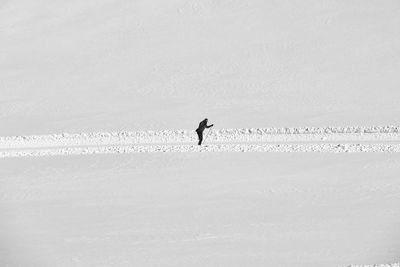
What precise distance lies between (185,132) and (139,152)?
2.72 meters

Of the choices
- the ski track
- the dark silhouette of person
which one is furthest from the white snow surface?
the dark silhouette of person

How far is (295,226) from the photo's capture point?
1972 centimetres

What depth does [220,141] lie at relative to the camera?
28547 mm

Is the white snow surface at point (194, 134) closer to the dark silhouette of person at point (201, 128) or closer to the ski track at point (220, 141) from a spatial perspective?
the ski track at point (220, 141)

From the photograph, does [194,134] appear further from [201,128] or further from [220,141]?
[201,128]

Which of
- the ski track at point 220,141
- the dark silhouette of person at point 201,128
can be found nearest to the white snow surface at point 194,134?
the ski track at point 220,141

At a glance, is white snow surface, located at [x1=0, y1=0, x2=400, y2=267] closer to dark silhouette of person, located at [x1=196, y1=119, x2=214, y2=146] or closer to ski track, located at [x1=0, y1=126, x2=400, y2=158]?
ski track, located at [x1=0, y1=126, x2=400, y2=158]

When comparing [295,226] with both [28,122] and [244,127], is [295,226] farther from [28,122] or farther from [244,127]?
[28,122]

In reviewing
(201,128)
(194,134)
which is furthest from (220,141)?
(201,128)

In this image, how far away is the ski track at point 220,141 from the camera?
27.4 meters

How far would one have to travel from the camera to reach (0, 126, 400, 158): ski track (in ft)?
89.8

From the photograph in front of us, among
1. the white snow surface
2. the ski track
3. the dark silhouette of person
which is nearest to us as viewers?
the white snow surface

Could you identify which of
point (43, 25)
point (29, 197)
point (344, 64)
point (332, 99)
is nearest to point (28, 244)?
point (29, 197)

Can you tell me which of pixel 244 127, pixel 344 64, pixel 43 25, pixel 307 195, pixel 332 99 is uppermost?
pixel 43 25
